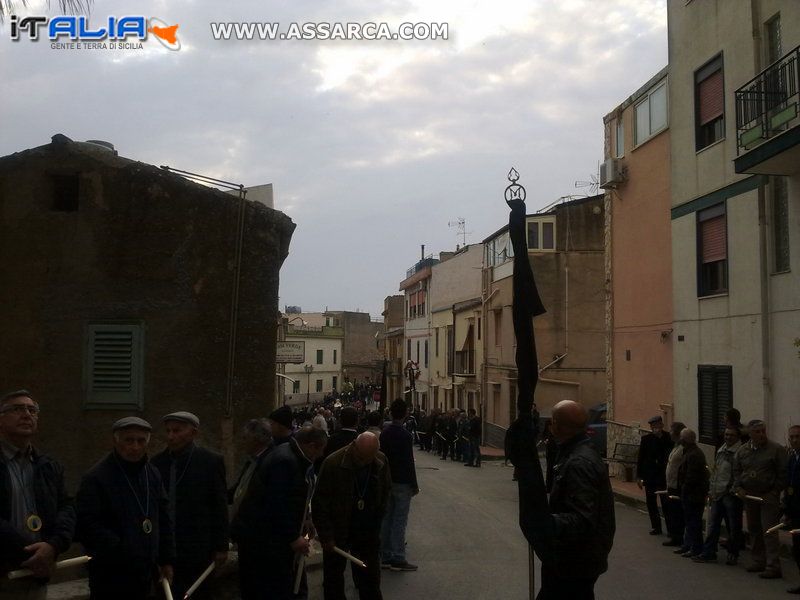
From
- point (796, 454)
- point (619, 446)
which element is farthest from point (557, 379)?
point (796, 454)

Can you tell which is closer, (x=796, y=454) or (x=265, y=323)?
(x=796, y=454)

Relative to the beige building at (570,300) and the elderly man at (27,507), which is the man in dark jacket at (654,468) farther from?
the beige building at (570,300)

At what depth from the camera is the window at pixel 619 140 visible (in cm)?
2094

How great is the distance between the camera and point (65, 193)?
8992 mm

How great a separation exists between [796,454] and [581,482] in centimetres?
522

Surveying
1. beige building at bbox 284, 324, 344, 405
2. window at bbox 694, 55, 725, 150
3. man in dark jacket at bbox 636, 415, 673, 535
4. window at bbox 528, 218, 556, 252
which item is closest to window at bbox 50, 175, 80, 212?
man in dark jacket at bbox 636, 415, 673, 535

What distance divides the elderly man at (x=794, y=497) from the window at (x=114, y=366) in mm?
6868

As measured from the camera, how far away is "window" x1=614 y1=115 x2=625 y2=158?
2094cm

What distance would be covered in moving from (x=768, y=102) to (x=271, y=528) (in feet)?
35.6

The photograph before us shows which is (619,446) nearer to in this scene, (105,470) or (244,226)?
(244,226)

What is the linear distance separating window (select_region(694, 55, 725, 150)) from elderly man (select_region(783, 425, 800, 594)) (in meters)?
8.11

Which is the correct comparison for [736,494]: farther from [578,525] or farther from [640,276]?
[640,276]

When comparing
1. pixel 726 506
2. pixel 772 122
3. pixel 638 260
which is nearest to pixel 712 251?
pixel 772 122

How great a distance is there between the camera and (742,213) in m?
14.3
